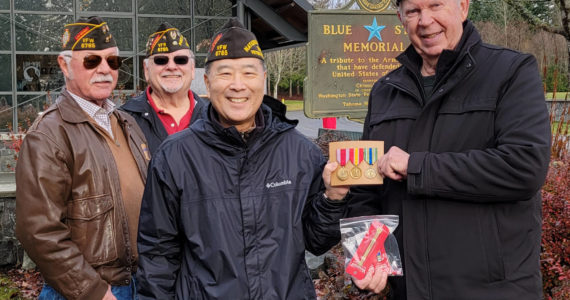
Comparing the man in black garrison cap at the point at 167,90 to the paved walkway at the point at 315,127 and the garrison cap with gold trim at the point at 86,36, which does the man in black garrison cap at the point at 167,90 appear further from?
the paved walkway at the point at 315,127

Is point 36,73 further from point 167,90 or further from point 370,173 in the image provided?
point 370,173

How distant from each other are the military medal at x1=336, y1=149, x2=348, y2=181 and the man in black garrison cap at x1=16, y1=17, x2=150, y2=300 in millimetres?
1259

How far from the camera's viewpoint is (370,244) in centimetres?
238

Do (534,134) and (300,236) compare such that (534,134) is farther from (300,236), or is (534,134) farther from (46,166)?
(46,166)

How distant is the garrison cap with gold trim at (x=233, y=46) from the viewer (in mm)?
2445

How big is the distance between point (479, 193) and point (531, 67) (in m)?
0.59

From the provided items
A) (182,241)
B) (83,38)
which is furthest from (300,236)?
(83,38)

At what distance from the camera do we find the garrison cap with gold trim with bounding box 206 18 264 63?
8.02 feet

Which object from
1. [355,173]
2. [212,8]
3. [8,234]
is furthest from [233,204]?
[212,8]

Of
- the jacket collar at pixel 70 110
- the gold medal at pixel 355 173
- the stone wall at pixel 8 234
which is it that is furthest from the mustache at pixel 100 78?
the stone wall at pixel 8 234

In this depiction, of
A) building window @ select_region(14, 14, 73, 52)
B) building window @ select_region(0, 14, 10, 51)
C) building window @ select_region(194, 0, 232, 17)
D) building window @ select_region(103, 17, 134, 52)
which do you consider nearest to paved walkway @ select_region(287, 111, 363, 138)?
building window @ select_region(194, 0, 232, 17)

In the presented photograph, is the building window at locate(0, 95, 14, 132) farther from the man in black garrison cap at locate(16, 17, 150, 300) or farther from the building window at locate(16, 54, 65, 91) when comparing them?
the man in black garrison cap at locate(16, 17, 150, 300)

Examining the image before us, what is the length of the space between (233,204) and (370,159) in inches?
24.1

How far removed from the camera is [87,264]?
2.76 m
